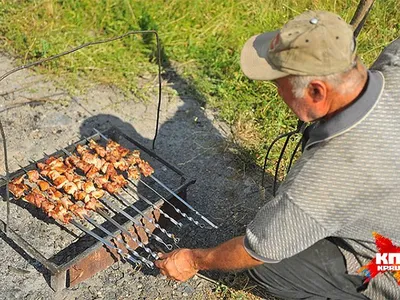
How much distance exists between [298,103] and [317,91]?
0.13 meters

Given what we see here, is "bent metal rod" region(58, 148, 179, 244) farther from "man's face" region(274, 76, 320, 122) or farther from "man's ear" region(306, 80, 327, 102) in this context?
"man's ear" region(306, 80, 327, 102)

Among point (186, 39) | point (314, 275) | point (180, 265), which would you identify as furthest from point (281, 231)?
point (186, 39)

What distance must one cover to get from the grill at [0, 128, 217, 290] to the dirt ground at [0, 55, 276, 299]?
0.07 m

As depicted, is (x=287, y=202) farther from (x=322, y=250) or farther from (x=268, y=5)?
(x=268, y=5)

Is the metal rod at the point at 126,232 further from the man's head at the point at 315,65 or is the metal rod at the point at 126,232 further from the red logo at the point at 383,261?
the man's head at the point at 315,65

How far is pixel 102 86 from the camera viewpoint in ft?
19.5

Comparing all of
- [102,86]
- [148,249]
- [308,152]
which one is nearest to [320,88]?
[308,152]

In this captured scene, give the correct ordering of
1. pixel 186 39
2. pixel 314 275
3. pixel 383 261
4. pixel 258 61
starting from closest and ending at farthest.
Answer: pixel 258 61
pixel 383 261
pixel 314 275
pixel 186 39

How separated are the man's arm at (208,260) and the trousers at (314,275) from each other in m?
0.32

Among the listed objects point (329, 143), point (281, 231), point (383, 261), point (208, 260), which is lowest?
point (208, 260)

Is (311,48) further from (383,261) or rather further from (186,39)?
A: (186,39)

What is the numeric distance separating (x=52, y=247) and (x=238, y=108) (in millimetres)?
2324

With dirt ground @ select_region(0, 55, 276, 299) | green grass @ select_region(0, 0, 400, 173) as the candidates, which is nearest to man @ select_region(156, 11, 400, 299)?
dirt ground @ select_region(0, 55, 276, 299)

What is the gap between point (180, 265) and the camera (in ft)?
11.8
